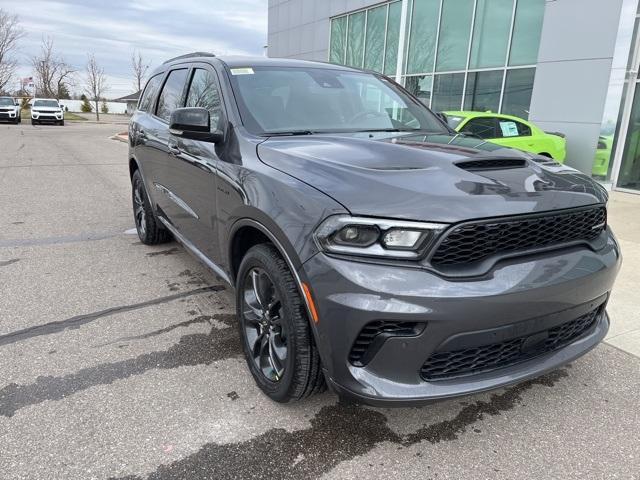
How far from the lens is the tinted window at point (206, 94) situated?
3.25 meters

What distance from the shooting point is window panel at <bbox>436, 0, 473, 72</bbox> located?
1316 cm

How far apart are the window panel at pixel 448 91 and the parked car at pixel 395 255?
11271mm

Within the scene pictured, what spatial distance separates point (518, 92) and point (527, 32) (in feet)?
4.43

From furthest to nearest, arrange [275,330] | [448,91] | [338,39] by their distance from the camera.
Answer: [338,39], [448,91], [275,330]

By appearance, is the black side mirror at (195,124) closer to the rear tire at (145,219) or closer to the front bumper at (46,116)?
the rear tire at (145,219)

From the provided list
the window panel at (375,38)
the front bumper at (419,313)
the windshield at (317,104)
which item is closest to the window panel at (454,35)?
the window panel at (375,38)

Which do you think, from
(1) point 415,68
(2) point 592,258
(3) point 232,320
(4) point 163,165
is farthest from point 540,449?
(1) point 415,68

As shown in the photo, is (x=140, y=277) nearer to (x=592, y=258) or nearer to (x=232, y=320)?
(x=232, y=320)

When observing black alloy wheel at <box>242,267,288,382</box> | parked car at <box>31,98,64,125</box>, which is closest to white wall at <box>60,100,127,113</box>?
parked car at <box>31,98,64,125</box>

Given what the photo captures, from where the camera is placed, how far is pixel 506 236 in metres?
2.09

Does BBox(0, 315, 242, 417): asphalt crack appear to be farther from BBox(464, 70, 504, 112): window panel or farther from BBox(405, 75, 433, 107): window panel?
BBox(405, 75, 433, 107): window panel

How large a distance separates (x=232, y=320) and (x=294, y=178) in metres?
1.66

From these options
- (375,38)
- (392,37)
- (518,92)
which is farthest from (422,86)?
(518,92)

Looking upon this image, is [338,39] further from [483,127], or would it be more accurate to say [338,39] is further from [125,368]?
[125,368]
